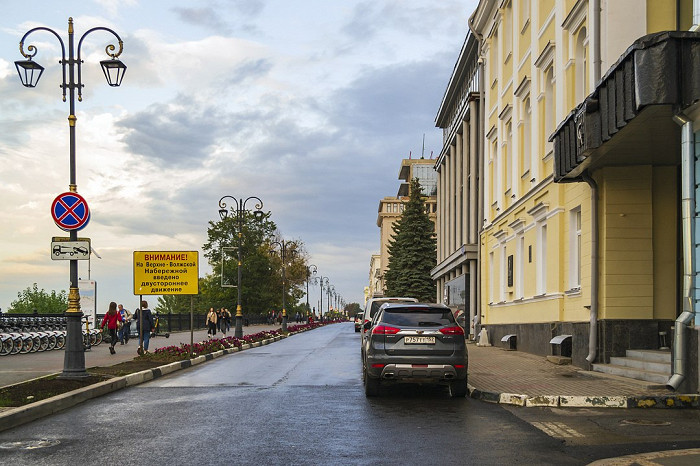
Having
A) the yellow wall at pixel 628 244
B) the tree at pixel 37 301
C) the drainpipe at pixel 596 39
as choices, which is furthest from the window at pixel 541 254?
the tree at pixel 37 301

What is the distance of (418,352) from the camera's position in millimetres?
12828

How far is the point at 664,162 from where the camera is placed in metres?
16.5

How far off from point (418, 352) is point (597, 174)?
6694 millimetres

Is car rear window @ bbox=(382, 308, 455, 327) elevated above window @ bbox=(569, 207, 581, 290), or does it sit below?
below

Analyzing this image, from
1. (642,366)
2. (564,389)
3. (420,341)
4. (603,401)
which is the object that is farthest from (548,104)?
(603,401)

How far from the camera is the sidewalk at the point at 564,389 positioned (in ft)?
38.1

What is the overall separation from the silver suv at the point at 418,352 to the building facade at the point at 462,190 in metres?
23.2

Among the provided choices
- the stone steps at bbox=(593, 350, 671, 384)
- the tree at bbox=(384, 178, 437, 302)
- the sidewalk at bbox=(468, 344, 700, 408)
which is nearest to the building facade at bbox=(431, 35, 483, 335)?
the tree at bbox=(384, 178, 437, 302)

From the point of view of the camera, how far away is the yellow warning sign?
23.6 metres

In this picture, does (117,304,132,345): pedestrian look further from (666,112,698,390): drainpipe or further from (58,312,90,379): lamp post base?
(666,112,698,390): drainpipe

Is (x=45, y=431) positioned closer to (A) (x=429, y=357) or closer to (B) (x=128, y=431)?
(B) (x=128, y=431)

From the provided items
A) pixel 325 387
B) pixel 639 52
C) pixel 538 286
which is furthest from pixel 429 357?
pixel 538 286

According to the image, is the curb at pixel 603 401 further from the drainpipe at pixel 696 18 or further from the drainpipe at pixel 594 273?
the drainpipe at pixel 696 18

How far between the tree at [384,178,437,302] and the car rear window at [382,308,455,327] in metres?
51.0
